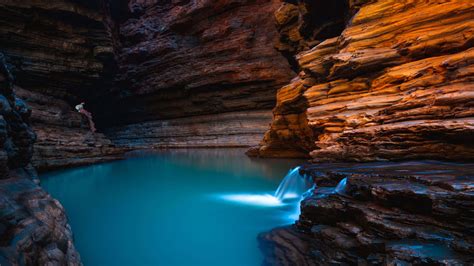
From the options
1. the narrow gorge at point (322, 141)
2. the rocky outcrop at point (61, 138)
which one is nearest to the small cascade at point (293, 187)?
the narrow gorge at point (322, 141)

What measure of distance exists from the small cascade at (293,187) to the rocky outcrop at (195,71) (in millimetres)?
14943

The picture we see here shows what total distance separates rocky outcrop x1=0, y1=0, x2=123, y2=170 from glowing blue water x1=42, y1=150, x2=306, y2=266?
5129 millimetres

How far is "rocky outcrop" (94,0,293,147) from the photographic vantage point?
75.6 ft

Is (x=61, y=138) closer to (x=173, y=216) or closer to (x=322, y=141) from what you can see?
(x=173, y=216)

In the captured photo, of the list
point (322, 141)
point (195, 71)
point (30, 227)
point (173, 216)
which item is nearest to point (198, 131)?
point (195, 71)

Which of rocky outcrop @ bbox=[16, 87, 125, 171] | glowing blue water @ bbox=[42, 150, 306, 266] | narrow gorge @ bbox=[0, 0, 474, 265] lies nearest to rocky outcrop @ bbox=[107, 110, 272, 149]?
narrow gorge @ bbox=[0, 0, 474, 265]

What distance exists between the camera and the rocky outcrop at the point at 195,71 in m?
23.0

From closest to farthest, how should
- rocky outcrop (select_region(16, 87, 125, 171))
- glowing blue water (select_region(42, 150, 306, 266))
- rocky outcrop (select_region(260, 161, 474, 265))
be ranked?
rocky outcrop (select_region(260, 161, 474, 265)) → glowing blue water (select_region(42, 150, 306, 266)) → rocky outcrop (select_region(16, 87, 125, 171))

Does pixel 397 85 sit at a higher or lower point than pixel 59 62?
lower

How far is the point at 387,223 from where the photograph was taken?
127 inches

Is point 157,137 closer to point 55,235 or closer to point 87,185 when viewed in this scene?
point 87,185

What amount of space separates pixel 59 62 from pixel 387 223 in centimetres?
2027

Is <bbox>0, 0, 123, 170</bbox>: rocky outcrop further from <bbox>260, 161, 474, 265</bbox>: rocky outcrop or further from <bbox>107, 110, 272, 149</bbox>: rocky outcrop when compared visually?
<bbox>260, 161, 474, 265</bbox>: rocky outcrop

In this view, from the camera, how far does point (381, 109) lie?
248 inches
